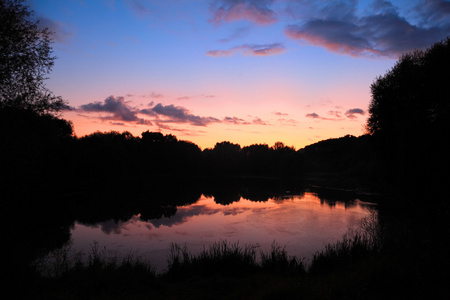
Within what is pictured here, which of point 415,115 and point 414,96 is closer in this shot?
point 415,115

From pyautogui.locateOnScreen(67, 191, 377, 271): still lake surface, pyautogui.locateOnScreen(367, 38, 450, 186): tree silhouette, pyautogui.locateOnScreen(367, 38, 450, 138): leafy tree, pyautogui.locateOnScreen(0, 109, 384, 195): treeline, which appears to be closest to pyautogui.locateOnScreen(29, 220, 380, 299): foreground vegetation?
pyautogui.locateOnScreen(67, 191, 377, 271): still lake surface

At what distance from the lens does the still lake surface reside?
1713 centimetres

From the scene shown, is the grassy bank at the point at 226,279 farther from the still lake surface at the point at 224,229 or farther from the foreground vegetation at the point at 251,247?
the still lake surface at the point at 224,229

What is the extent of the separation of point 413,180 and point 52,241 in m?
26.2

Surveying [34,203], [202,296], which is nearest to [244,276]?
[202,296]

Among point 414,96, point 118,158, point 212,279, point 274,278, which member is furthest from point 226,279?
point 118,158

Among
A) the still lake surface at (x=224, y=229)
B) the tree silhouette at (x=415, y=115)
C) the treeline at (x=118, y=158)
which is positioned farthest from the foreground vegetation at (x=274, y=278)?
the tree silhouette at (x=415, y=115)

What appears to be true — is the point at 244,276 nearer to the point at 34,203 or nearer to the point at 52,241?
the point at 52,241

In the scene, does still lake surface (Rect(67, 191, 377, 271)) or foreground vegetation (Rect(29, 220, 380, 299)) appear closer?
foreground vegetation (Rect(29, 220, 380, 299))

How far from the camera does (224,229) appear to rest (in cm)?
2206

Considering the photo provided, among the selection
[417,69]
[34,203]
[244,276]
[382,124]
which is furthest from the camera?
[34,203]

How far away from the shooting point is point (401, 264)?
902cm

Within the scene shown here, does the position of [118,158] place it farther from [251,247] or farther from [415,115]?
[415,115]

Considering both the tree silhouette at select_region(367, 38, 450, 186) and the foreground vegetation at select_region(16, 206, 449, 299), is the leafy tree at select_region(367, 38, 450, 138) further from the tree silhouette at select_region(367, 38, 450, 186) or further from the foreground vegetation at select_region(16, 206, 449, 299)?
the foreground vegetation at select_region(16, 206, 449, 299)
